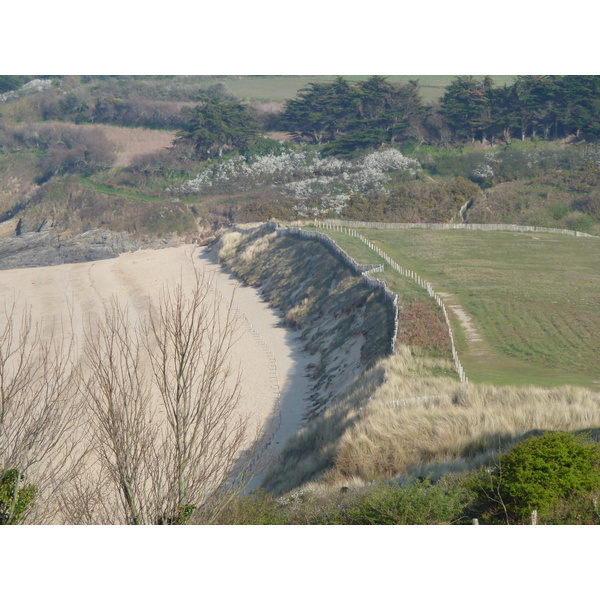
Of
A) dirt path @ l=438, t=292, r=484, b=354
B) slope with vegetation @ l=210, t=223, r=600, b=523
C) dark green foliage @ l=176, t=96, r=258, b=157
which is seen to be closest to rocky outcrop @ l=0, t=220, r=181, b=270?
dark green foliage @ l=176, t=96, r=258, b=157

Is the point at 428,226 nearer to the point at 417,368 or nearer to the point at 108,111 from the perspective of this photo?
the point at 417,368

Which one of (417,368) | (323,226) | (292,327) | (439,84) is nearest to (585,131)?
(439,84)

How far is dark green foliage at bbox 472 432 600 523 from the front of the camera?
49.1ft

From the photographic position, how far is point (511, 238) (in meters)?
63.9

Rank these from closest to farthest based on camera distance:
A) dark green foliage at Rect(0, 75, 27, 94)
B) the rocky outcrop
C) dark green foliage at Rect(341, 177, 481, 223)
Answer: the rocky outcrop
dark green foliage at Rect(341, 177, 481, 223)
dark green foliage at Rect(0, 75, 27, 94)

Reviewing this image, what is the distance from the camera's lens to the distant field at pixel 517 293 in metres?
29.1

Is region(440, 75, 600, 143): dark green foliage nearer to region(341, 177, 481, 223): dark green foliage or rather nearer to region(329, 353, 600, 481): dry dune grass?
region(341, 177, 481, 223): dark green foliage

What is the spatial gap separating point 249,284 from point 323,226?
16744 mm

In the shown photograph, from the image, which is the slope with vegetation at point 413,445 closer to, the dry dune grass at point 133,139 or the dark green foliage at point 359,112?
the dark green foliage at point 359,112

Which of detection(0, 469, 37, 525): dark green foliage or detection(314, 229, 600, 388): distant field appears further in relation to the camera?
detection(314, 229, 600, 388): distant field

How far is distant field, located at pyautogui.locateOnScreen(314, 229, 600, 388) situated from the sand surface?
7197 mm

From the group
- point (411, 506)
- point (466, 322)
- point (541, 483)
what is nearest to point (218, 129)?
point (466, 322)

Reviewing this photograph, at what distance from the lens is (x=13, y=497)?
14789mm

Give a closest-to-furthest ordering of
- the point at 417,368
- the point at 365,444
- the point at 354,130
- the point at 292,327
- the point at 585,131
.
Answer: the point at 365,444
the point at 417,368
the point at 292,327
the point at 585,131
the point at 354,130
